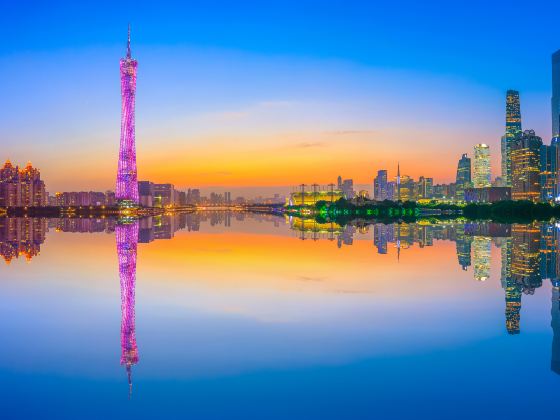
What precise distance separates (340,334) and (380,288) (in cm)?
865

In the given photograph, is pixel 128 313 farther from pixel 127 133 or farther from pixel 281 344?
pixel 127 133

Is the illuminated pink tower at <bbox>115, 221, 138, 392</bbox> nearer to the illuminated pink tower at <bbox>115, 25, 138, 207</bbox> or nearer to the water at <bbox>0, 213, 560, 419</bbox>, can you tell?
the water at <bbox>0, 213, 560, 419</bbox>

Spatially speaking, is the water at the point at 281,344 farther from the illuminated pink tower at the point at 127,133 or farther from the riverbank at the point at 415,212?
the illuminated pink tower at the point at 127,133

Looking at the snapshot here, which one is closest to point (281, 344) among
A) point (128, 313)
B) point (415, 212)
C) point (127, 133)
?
point (128, 313)

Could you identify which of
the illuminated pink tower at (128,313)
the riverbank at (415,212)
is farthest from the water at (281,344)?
the riverbank at (415,212)

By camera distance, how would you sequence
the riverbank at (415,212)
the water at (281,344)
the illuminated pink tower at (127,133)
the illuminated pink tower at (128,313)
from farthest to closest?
1. the illuminated pink tower at (127,133)
2. the riverbank at (415,212)
3. the illuminated pink tower at (128,313)
4. the water at (281,344)

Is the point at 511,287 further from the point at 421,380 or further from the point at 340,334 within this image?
the point at 421,380

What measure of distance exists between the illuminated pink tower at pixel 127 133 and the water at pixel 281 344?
142 m

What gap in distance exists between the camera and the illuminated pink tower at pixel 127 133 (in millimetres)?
168250

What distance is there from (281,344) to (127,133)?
16014cm

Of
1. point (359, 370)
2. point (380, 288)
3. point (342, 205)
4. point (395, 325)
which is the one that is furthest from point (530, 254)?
point (342, 205)

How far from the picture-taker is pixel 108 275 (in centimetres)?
2953

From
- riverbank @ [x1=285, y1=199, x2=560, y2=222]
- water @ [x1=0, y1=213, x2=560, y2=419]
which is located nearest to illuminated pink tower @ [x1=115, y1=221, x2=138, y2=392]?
water @ [x1=0, y1=213, x2=560, y2=419]

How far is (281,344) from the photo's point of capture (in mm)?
14844
